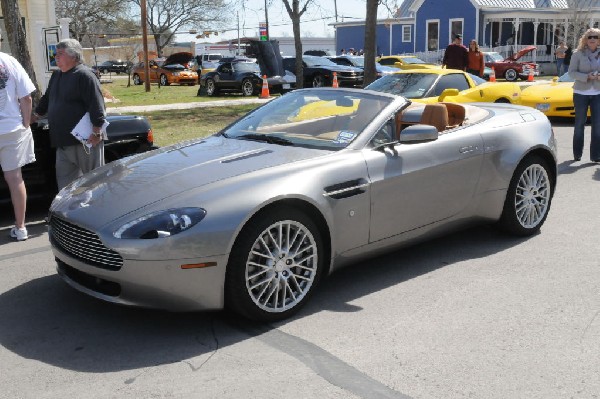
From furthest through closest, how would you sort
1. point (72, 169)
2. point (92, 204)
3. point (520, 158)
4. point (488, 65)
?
point (488, 65)
point (72, 169)
point (520, 158)
point (92, 204)

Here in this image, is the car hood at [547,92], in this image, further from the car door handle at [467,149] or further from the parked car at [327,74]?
the parked car at [327,74]

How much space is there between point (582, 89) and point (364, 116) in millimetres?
5367

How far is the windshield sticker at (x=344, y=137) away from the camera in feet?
15.0

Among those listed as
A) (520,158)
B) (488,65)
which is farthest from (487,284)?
(488,65)

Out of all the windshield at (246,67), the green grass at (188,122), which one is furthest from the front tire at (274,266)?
the windshield at (246,67)

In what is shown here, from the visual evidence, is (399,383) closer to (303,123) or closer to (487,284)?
(487,284)

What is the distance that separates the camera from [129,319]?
4035 millimetres

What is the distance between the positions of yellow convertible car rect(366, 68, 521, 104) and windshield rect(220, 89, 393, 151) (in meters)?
5.50

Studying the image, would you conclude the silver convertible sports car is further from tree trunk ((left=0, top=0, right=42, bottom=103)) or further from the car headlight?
tree trunk ((left=0, top=0, right=42, bottom=103))

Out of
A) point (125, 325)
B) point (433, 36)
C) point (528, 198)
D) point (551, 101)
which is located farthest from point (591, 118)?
point (433, 36)

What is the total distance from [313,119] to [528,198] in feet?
6.31

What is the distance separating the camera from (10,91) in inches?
221

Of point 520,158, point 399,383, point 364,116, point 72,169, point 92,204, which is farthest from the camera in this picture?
point 72,169

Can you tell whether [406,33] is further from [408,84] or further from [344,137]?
[344,137]
